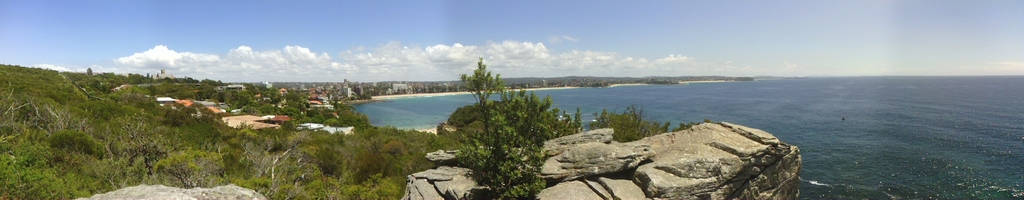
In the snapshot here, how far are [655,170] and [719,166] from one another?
2.43 metres

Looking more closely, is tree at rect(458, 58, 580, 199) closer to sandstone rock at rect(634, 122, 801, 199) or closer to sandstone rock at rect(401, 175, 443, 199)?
sandstone rock at rect(401, 175, 443, 199)

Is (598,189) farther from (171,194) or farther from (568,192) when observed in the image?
(171,194)

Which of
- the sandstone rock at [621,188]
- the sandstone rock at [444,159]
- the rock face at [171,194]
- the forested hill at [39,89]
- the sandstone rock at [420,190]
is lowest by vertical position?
the sandstone rock at [420,190]

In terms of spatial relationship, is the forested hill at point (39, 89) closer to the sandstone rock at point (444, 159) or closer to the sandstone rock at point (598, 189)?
the sandstone rock at point (444, 159)

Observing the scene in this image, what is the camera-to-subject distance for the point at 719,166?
14.4 meters

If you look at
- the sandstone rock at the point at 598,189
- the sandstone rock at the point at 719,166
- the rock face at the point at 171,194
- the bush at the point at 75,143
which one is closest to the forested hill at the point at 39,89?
Result: the bush at the point at 75,143

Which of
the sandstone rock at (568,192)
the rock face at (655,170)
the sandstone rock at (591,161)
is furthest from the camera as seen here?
the sandstone rock at (591,161)

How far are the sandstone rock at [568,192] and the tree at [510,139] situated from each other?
1.72ft

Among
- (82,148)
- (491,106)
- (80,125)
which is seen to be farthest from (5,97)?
(491,106)

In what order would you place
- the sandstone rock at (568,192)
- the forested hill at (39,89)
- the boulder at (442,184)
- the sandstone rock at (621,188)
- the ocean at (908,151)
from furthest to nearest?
the forested hill at (39,89) → the ocean at (908,151) → the boulder at (442,184) → the sandstone rock at (621,188) → the sandstone rock at (568,192)

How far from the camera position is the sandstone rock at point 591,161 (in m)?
13.7

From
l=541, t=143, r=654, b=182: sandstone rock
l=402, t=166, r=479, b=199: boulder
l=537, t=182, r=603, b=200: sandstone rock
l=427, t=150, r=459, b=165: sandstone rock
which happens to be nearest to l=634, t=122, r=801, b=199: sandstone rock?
l=541, t=143, r=654, b=182: sandstone rock

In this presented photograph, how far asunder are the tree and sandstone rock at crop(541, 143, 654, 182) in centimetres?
141

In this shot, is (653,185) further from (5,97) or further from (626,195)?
(5,97)
